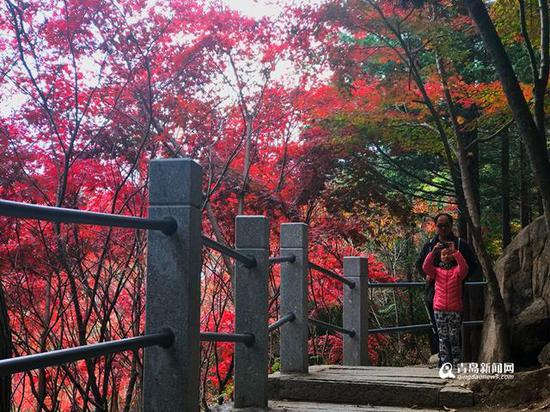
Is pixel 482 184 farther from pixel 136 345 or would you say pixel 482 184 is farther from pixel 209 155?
pixel 136 345

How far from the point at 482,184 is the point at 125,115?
802 centimetres

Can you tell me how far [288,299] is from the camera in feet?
16.9

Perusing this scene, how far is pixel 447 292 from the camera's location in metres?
5.99

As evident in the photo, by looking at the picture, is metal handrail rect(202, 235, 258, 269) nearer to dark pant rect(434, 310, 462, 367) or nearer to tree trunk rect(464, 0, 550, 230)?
tree trunk rect(464, 0, 550, 230)

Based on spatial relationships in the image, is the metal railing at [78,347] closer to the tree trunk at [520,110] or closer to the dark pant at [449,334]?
the tree trunk at [520,110]

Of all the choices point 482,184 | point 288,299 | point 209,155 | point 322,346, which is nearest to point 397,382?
point 288,299

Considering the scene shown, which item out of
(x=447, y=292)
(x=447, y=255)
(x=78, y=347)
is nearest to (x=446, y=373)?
(x=447, y=292)

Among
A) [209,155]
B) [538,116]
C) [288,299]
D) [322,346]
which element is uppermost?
[209,155]

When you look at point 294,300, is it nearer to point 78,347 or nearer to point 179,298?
point 179,298

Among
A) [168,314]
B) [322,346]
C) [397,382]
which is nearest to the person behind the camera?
[168,314]

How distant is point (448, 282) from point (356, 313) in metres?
1.40

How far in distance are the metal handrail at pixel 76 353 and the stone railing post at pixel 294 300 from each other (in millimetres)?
2627

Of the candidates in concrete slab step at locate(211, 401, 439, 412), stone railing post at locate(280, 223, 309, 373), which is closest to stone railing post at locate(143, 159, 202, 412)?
concrete slab step at locate(211, 401, 439, 412)

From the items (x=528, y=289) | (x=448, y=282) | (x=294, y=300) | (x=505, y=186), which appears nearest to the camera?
(x=294, y=300)
